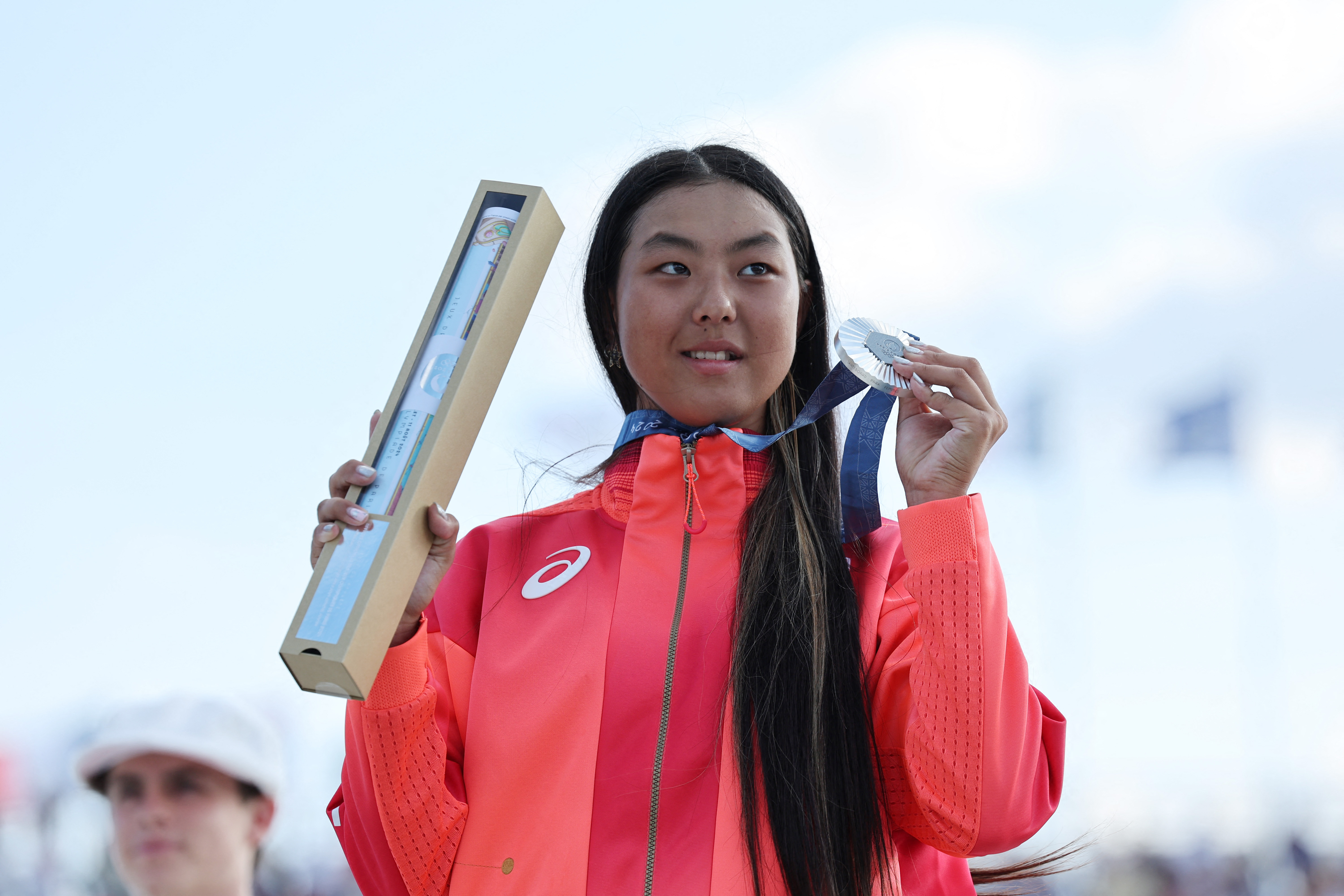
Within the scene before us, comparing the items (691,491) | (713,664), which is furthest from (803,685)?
(691,491)

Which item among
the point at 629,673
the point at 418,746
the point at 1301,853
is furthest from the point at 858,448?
the point at 1301,853

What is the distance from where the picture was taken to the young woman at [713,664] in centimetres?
178

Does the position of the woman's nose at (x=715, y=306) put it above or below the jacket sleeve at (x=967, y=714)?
above

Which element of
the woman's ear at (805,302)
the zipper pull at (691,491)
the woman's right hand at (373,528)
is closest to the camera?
the woman's right hand at (373,528)

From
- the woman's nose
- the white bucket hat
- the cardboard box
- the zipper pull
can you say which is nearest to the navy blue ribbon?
the zipper pull

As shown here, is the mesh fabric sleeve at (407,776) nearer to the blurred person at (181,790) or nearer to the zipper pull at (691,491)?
the zipper pull at (691,491)

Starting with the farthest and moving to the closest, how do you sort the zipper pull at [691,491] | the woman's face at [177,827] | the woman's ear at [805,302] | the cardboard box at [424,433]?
the woman's face at [177,827] → the woman's ear at [805,302] → the zipper pull at [691,491] → the cardboard box at [424,433]

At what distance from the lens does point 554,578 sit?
2164 millimetres

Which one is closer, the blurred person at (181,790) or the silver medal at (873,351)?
the silver medal at (873,351)

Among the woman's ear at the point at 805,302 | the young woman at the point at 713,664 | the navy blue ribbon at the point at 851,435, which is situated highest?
the woman's ear at the point at 805,302

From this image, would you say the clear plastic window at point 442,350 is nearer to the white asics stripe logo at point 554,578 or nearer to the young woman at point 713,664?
the young woman at point 713,664

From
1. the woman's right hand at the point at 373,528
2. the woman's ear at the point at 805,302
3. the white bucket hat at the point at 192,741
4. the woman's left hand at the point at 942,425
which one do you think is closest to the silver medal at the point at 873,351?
Result: the woman's left hand at the point at 942,425

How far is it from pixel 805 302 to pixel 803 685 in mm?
917

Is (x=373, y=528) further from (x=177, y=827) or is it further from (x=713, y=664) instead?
(x=177, y=827)
